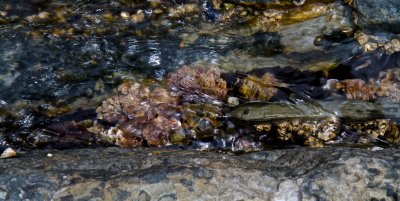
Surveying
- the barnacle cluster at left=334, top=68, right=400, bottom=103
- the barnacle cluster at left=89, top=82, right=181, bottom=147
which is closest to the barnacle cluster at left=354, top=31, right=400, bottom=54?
the barnacle cluster at left=334, top=68, right=400, bottom=103

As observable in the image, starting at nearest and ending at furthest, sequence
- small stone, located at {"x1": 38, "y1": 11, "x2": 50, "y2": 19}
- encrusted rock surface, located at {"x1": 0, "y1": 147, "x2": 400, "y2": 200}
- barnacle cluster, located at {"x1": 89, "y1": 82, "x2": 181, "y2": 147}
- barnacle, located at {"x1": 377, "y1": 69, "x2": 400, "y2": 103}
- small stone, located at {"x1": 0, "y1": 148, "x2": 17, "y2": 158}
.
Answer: encrusted rock surface, located at {"x1": 0, "y1": 147, "x2": 400, "y2": 200}
small stone, located at {"x1": 0, "y1": 148, "x2": 17, "y2": 158}
barnacle cluster, located at {"x1": 89, "y1": 82, "x2": 181, "y2": 147}
barnacle, located at {"x1": 377, "y1": 69, "x2": 400, "y2": 103}
small stone, located at {"x1": 38, "y1": 11, "x2": 50, "y2": 19}

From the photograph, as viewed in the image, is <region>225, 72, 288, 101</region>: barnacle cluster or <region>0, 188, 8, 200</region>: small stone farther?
<region>225, 72, 288, 101</region>: barnacle cluster

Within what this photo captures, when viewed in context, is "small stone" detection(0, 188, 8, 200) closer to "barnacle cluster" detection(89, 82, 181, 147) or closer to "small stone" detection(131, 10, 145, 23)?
"barnacle cluster" detection(89, 82, 181, 147)

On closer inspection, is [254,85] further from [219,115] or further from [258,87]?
[219,115]

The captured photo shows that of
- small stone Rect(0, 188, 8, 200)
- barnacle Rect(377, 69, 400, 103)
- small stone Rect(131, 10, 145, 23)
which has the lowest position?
small stone Rect(0, 188, 8, 200)

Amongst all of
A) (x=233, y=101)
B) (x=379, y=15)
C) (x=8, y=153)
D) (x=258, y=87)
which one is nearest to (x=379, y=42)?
(x=379, y=15)

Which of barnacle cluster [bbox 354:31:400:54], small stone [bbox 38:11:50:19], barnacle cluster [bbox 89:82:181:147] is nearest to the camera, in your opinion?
barnacle cluster [bbox 89:82:181:147]
